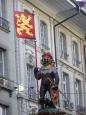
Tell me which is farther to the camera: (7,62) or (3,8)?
(3,8)

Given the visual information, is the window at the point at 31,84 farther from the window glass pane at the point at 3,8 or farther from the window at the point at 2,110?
the window glass pane at the point at 3,8

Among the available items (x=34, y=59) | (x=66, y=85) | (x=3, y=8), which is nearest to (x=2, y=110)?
(x=34, y=59)

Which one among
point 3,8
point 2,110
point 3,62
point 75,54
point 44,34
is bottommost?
point 2,110

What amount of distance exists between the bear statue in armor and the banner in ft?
13.8

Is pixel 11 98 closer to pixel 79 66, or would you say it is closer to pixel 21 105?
pixel 21 105

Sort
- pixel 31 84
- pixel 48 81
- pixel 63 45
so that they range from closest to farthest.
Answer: pixel 48 81
pixel 31 84
pixel 63 45

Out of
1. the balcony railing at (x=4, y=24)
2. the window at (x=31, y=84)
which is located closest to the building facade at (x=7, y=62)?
the balcony railing at (x=4, y=24)

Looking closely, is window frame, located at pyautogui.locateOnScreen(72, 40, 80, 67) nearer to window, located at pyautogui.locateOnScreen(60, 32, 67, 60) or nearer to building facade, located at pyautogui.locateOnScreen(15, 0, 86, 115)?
building facade, located at pyautogui.locateOnScreen(15, 0, 86, 115)

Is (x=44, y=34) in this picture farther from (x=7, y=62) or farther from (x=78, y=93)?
(x=7, y=62)

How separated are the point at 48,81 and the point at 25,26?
16.3ft

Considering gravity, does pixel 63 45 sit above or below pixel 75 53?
above

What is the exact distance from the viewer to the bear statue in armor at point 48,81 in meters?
16.2

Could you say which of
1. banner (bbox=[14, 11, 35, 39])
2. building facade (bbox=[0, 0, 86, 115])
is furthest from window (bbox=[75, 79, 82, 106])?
banner (bbox=[14, 11, 35, 39])

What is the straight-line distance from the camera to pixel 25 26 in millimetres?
20828
